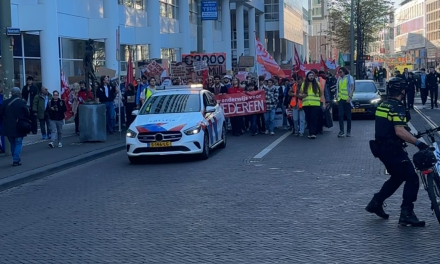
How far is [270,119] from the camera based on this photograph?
21328mm

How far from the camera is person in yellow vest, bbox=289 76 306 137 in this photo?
66.0 feet

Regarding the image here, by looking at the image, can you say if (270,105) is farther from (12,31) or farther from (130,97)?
(12,31)

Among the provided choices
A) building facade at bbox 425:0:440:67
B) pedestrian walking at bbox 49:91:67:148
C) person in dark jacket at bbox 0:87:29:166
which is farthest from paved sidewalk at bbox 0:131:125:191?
building facade at bbox 425:0:440:67

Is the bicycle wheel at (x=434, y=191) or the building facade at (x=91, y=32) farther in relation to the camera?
the building facade at (x=91, y=32)

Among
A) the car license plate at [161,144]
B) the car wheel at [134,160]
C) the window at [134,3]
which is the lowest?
the car wheel at [134,160]

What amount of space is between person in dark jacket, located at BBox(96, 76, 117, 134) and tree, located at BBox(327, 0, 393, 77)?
35.7m

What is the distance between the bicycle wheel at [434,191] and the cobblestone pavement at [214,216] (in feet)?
0.93

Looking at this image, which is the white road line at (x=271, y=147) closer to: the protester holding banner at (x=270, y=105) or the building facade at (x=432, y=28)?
the protester holding banner at (x=270, y=105)

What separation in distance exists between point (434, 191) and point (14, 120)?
985 centimetres

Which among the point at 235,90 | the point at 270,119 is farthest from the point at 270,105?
the point at 235,90

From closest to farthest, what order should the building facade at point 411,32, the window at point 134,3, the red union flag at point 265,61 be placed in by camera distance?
the red union flag at point 265,61 < the window at point 134,3 < the building facade at point 411,32

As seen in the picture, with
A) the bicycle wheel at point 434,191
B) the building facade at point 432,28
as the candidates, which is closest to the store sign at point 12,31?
the bicycle wheel at point 434,191

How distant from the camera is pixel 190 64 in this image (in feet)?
93.5

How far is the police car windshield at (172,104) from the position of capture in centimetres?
1619
